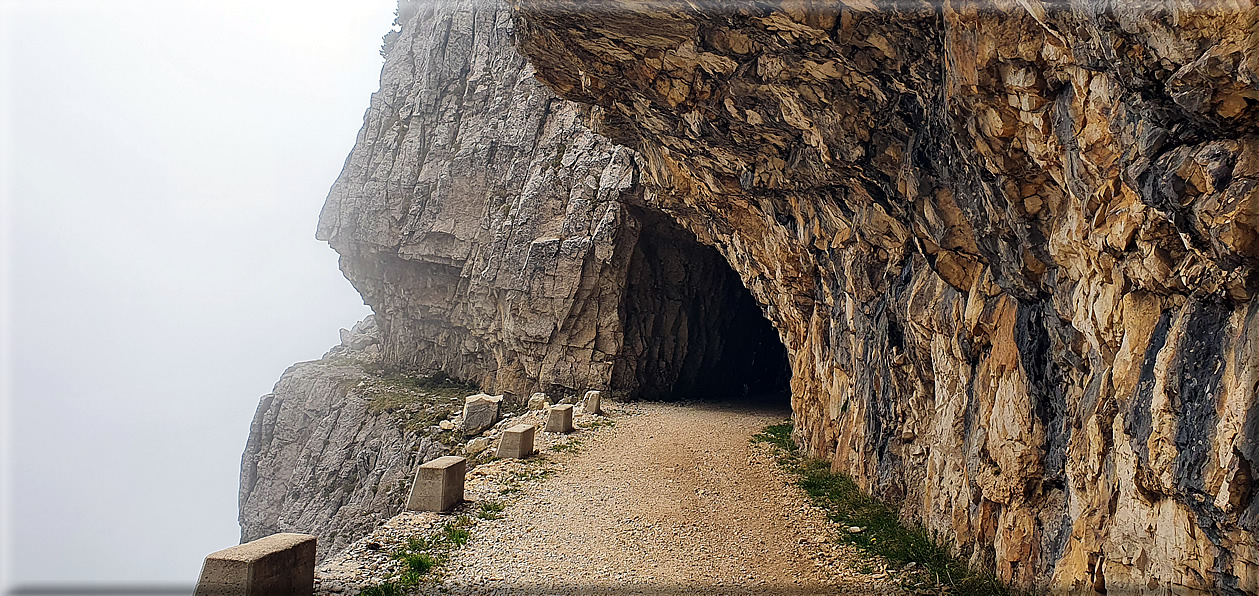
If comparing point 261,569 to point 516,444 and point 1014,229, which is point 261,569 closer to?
point 1014,229

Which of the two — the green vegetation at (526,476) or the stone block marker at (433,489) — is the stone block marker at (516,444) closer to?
the green vegetation at (526,476)

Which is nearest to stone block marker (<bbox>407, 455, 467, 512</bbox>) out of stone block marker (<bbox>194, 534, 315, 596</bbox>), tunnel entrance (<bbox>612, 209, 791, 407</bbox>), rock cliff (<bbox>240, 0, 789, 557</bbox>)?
stone block marker (<bbox>194, 534, 315, 596</bbox>)

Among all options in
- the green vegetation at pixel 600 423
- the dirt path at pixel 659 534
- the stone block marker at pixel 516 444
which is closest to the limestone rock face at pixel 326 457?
the green vegetation at pixel 600 423

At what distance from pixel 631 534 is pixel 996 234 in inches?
244

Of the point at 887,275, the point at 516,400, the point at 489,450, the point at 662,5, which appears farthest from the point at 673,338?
the point at 662,5

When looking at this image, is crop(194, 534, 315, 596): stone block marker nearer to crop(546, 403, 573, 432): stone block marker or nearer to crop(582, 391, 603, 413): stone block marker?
crop(546, 403, 573, 432): stone block marker

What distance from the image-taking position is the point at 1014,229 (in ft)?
20.6

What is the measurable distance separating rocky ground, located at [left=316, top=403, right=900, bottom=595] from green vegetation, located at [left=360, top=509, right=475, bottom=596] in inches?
4.8

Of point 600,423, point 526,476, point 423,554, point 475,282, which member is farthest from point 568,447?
point 475,282

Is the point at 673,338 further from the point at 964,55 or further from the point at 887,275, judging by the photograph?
the point at 964,55

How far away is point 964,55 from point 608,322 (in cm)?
2087

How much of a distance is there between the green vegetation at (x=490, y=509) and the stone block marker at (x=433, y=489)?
0.48 meters

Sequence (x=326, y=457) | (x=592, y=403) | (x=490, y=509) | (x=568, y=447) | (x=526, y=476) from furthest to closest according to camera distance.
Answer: (x=326, y=457) < (x=592, y=403) < (x=568, y=447) < (x=526, y=476) < (x=490, y=509)

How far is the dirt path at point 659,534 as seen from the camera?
808cm
